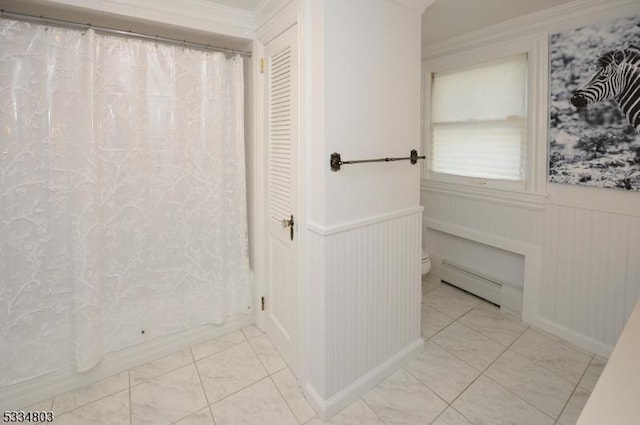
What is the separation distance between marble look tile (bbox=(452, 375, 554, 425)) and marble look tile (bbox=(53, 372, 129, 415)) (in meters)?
1.88

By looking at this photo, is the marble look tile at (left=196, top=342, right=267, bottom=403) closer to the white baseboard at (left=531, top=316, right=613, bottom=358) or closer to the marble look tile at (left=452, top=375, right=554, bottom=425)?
the marble look tile at (left=452, top=375, right=554, bottom=425)

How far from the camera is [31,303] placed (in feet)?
5.78

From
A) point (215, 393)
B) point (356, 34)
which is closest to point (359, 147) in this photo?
point (356, 34)

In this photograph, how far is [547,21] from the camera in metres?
2.22

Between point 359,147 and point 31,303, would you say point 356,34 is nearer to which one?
point 359,147

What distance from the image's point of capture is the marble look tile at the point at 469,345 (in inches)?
83.0

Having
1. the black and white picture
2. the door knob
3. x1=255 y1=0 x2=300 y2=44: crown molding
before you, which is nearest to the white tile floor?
the door knob

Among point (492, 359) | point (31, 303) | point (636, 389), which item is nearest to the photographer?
point (636, 389)

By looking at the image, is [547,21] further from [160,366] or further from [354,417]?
[160,366]

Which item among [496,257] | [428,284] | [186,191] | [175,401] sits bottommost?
[175,401]

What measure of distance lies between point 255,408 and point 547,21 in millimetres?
2972

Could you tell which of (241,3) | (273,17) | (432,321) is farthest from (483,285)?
(241,3)

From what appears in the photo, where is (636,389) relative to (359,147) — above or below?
below

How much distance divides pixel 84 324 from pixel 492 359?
2.43 meters
